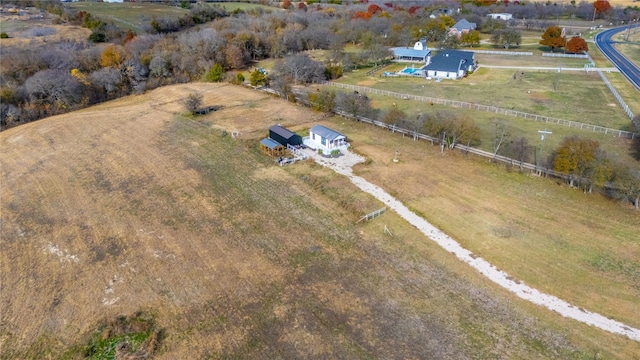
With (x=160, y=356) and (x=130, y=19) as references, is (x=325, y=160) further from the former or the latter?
(x=130, y=19)

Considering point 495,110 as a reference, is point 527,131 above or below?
below

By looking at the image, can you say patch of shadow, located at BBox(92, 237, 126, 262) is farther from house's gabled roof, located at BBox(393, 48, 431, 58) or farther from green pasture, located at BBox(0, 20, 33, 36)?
green pasture, located at BBox(0, 20, 33, 36)

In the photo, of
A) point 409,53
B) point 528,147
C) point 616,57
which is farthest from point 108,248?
point 616,57

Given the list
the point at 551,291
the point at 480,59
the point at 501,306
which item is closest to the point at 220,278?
the point at 501,306

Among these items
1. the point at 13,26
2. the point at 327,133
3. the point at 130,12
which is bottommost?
the point at 327,133

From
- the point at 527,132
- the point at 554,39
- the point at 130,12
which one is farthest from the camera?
the point at 130,12

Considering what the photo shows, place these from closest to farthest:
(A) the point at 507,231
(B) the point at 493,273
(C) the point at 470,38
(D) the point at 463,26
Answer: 1. (B) the point at 493,273
2. (A) the point at 507,231
3. (C) the point at 470,38
4. (D) the point at 463,26

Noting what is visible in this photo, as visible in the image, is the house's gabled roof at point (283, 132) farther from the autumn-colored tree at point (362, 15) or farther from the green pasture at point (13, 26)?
the autumn-colored tree at point (362, 15)

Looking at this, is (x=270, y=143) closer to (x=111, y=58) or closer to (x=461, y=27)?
(x=111, y=58)
